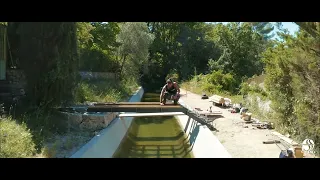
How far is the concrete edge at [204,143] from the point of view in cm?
884

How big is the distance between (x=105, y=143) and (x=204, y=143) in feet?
10.1

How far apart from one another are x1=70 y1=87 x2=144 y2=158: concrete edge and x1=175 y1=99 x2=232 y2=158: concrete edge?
2.69 m

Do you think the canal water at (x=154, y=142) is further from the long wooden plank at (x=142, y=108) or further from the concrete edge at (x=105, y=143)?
the long wooden plank at (x=142, y=108)

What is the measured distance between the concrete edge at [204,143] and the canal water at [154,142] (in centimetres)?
31

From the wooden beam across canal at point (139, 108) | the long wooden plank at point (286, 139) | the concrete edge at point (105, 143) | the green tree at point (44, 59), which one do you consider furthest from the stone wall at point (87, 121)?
the long wooden plank at point (286, 139)

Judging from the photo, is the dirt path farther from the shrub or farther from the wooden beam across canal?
the shrub

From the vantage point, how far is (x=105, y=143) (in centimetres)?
1027

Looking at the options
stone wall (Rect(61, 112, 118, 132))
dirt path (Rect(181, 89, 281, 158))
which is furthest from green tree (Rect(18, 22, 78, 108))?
dirt path (Rect(181, 89, 281, 158))

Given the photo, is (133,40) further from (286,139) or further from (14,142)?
(14,142)

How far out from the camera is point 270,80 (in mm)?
10508

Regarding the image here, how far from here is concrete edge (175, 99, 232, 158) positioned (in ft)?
29.0

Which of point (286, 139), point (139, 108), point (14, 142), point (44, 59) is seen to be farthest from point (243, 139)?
point (44, 59)
